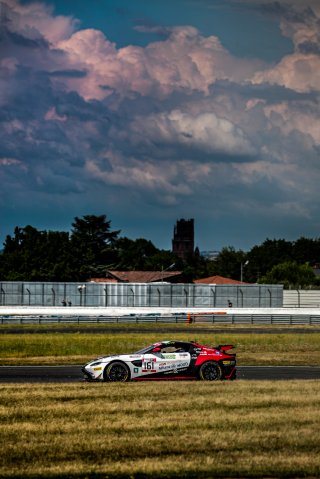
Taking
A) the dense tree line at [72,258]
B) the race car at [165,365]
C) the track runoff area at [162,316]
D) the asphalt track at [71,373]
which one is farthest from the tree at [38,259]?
the race car at [165,365]

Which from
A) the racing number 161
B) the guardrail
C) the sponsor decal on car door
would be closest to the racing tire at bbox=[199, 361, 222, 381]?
the sponsor decal on car door

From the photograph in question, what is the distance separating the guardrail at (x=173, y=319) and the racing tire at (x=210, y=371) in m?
34.6

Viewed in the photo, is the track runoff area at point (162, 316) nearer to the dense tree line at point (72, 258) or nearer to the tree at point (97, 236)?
the dense tree line at point (72, 258)

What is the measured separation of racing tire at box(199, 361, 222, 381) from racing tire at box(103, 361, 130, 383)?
78.4 inches

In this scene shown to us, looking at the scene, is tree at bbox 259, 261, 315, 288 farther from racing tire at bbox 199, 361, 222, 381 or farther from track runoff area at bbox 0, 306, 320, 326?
racing tire at bbox 199, 361, 222, 381

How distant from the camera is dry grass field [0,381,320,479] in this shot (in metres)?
12.0

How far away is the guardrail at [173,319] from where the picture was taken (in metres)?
57.8

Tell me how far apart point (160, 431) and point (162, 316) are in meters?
45.0

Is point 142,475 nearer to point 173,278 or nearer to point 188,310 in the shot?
point 188,310

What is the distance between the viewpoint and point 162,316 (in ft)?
195

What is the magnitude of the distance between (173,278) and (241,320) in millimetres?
54272

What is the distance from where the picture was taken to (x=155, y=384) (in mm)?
21531

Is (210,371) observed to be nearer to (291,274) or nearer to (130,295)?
(130,295)

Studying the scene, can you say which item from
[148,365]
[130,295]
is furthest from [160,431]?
[130,295]
